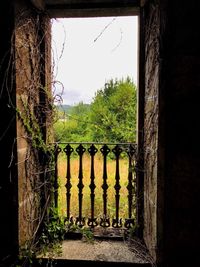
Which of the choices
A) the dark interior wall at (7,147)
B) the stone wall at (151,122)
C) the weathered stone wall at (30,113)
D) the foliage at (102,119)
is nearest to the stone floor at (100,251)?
the stone wall at (151,122)

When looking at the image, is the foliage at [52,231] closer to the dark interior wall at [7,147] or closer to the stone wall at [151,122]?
the dark interior wall at [7,147]

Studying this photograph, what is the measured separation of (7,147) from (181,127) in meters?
1.47

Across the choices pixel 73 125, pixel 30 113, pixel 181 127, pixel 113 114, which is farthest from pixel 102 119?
pixel 181 127

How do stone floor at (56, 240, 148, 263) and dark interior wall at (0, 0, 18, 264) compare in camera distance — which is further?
stone floor at (56, 240, 148, 263)

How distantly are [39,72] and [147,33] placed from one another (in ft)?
3.68

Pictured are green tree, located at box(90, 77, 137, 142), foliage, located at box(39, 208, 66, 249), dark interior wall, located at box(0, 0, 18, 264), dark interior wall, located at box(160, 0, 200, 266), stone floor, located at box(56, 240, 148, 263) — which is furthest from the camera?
green tree, located at box(90, 77, 137, 142)

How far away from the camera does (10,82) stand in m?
2.16

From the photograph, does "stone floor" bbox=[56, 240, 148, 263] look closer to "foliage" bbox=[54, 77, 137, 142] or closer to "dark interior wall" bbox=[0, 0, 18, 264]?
"dark interior wall" bbox=[0, 0, 18, 264]

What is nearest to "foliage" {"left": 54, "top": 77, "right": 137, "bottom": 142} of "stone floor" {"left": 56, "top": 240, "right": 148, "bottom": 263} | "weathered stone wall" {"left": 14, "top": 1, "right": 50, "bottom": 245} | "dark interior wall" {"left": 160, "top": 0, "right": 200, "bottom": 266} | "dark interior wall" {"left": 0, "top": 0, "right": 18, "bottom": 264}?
"weathered stone wall" {"left": 14, "top": 1, "right": 50, "bottom": 245}

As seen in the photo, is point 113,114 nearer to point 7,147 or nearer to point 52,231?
point 7,147

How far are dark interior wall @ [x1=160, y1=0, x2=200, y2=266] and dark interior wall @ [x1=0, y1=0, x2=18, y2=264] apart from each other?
4.13 feet

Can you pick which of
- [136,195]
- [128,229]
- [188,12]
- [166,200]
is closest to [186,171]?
[166,200]

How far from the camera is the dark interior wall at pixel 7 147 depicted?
2164 millimetres

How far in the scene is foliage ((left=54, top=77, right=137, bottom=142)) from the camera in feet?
9.23
